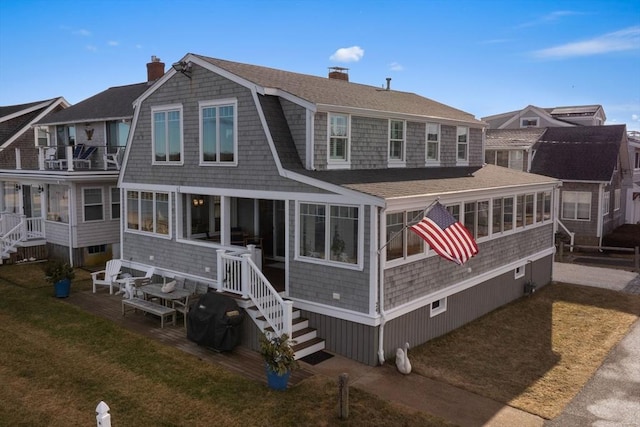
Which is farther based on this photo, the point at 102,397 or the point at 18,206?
the point at 18,206

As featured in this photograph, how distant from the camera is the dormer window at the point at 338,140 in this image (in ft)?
43.3

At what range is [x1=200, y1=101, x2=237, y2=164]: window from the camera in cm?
1377

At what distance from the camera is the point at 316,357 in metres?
11.7

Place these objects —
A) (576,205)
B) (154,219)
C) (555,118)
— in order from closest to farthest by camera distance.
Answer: (154,219) → (576,205) → (555,118)

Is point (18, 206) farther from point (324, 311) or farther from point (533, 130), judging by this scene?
point (533, 130)

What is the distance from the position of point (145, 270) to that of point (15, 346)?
5.03 metres

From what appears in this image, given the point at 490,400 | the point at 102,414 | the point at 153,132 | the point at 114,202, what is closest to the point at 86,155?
the point at 114,202

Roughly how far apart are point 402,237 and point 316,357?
3362 millimetres

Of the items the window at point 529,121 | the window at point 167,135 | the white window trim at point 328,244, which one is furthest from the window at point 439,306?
the window at point 529,121

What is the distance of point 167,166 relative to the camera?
51.9 ft

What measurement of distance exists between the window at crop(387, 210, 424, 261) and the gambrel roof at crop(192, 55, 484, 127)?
3.28m

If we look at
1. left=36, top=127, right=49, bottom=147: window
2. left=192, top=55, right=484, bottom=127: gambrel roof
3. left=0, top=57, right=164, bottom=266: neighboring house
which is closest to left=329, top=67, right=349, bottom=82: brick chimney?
left=192, top=55, right=484, bottom=127: gambrel roof

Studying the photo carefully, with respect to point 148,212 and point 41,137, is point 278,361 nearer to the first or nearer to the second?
point 148,212

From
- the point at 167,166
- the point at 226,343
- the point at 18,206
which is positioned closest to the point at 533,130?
the point at 167,166
